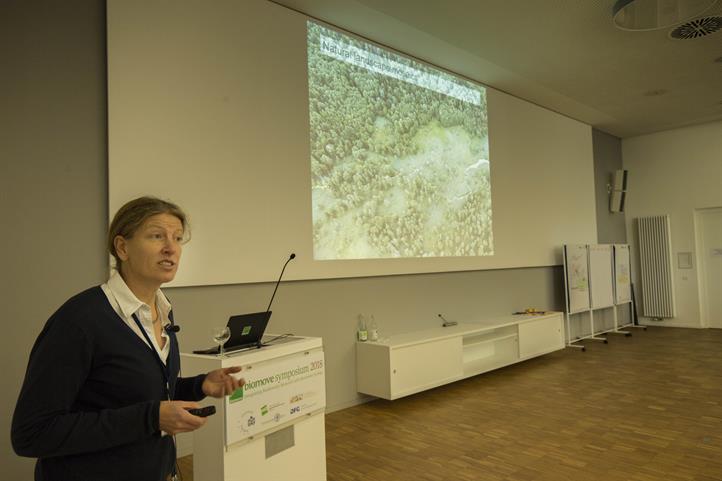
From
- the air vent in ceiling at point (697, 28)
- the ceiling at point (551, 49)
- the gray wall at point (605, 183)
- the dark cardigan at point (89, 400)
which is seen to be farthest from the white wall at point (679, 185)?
the dark cardigan at point (89, 400)

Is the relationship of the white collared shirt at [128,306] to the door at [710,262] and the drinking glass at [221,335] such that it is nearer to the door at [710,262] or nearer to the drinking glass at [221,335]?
the drinking glass at [221,335]

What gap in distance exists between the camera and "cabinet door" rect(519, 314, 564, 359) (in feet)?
19.5

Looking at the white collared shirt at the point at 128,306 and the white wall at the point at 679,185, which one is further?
the white wall at the point at 679,185

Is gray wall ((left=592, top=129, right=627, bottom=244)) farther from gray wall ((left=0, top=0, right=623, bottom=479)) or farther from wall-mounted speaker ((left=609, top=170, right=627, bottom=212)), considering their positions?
gray wall ((left=0, top=0, right=623, bottom=479))

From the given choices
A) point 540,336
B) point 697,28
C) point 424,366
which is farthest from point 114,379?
point 540,336

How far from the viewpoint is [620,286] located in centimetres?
827

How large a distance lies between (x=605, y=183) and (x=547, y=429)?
6.72 m

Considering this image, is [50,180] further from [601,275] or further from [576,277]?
[601,275]

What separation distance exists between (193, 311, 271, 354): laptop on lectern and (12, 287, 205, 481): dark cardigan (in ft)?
4.28

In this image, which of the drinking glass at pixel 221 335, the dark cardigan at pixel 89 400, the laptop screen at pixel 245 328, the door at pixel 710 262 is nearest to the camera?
the dark cardigan at pixel 89 400

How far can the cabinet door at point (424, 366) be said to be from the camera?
4.40 m

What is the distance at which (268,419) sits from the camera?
2422 millimetres

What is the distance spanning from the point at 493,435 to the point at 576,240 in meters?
5.18

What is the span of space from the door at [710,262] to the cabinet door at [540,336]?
4121 mm
